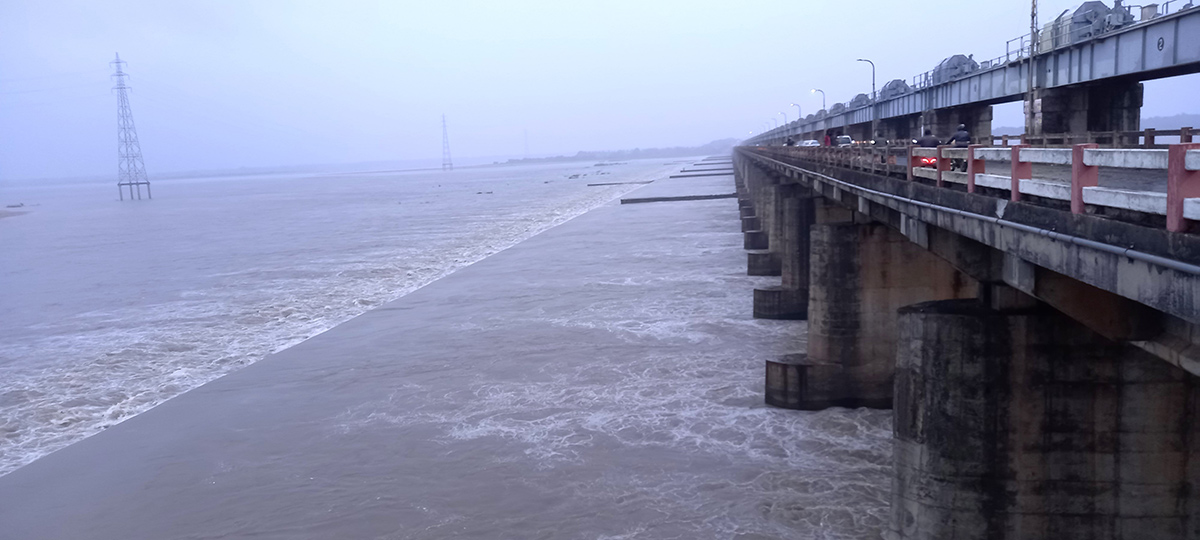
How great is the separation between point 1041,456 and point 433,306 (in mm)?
24511

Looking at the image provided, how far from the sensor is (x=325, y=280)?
133 ft

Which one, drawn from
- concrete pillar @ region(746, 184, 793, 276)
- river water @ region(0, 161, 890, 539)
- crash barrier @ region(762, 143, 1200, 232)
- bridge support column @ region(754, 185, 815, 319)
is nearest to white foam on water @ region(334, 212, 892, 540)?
river water @ region(0, 161, 890, 539)

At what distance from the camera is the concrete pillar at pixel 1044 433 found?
9.72m

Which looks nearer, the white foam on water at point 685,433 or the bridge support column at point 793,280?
the white foam on water at point 685,433

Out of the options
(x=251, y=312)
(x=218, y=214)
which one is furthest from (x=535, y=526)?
(x=218, y=214)

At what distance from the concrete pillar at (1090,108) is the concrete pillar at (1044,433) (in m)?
22.7

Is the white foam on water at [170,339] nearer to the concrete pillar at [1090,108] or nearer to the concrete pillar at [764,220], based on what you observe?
the concrete pillar at [764,220]

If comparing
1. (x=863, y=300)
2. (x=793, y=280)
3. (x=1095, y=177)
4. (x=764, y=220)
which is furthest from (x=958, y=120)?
(x=1095, y=177)

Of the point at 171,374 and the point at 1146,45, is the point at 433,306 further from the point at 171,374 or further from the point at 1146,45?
the point at 1146,45

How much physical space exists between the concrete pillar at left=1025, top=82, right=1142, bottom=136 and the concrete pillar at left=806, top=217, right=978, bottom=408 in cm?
1373

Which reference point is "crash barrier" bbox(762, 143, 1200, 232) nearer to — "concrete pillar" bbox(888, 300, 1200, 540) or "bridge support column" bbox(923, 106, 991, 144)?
"concrete pillar" bbox(888, 300, 1200, 540)

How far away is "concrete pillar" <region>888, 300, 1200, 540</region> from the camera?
9719mm

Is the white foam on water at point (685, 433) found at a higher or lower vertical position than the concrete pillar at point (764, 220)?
lower

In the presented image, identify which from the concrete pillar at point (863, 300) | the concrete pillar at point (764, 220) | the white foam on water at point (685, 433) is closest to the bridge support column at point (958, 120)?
the concrete pillar at point (764, 220)
